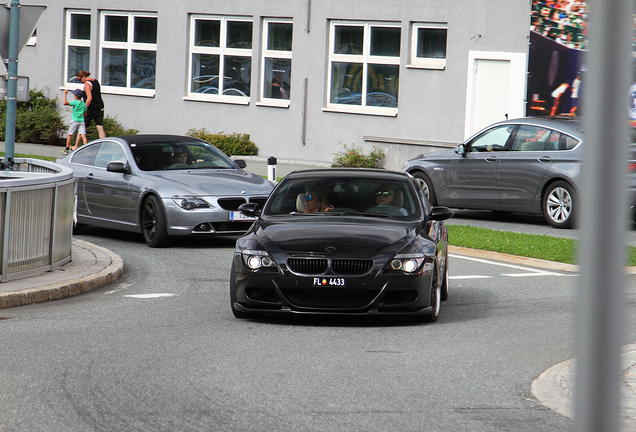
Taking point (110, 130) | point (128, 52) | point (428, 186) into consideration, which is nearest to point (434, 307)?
point (428, 186)

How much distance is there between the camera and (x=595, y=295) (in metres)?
1.93

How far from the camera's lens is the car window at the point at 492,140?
15422 millimetres

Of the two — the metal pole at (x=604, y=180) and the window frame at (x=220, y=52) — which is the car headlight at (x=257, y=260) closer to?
the metal pole at (x=604, y=180)

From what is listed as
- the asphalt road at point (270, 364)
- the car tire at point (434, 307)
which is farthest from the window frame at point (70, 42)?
the car tire at point (434, 307)

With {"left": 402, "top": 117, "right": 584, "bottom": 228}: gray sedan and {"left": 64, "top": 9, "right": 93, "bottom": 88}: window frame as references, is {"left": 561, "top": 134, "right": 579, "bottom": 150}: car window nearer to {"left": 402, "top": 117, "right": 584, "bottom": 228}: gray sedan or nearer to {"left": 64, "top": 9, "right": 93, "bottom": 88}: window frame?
{"left": 402, "top": 117, "right": 584, "bottom": 228}: gray sedan

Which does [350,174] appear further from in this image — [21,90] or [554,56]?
[554,56]

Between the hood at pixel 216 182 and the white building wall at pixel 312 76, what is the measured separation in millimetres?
10124

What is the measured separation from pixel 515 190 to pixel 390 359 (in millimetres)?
9143

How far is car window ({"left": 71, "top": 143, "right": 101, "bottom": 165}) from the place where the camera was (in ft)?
45.8

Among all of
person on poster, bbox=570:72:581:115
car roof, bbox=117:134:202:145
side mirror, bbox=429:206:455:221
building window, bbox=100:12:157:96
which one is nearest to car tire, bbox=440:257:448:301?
side mirror, bbox=429:206:455:221

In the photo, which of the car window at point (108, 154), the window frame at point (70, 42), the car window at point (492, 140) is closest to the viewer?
the car window at point (108, 154)

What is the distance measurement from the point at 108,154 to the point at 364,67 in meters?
12.3

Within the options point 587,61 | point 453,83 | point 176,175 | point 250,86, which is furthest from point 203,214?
point 250,86

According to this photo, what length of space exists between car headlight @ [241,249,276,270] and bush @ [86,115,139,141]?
20334mm
